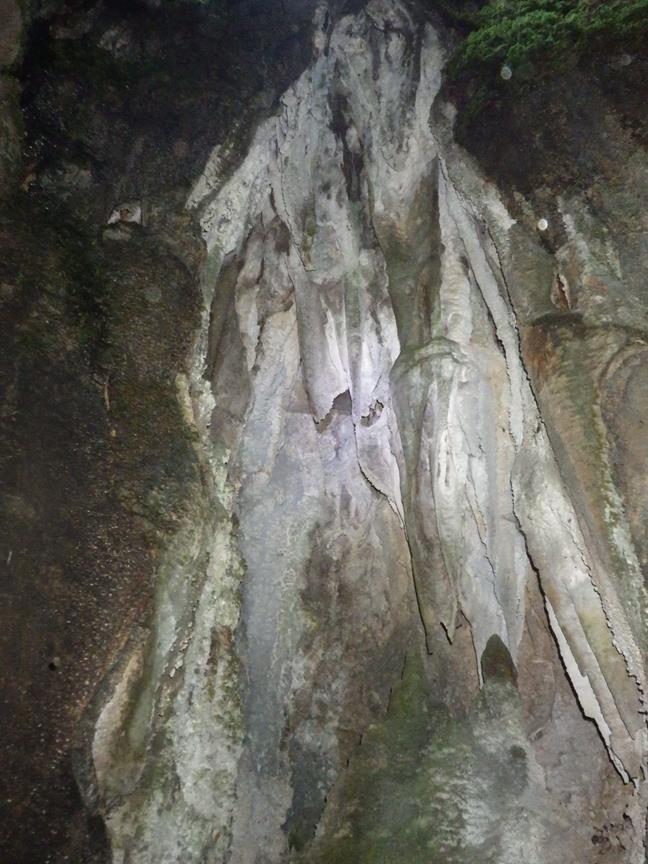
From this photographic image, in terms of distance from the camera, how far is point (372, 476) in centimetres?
621

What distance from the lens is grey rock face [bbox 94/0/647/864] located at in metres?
3.50

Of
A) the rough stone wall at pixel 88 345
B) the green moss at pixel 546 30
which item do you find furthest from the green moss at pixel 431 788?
the green moss at pixel 546 30

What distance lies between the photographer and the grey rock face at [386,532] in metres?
3.50

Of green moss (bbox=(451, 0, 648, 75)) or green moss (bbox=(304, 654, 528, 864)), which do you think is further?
green moss (bbox=(304, 654, 528, 864))

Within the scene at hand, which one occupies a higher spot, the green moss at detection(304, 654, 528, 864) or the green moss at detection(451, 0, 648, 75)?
the green moss at detection(451, 0, 648, 75)

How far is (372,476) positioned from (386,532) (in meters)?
0.68

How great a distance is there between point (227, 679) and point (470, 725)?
2.07 m

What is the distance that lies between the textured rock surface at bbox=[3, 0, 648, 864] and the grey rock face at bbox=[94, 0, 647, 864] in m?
0.02

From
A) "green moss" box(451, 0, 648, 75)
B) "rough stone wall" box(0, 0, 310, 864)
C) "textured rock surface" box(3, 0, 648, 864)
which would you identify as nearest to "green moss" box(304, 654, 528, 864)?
"textured rock surface" box(3, 0, 648, 864)

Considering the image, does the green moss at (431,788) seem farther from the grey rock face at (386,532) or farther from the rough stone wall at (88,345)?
the rough stone wall at (88,345)

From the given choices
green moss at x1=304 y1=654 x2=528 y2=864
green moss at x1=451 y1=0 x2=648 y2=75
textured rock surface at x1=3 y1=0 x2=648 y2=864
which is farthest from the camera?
green moss at x1=304 y1=654 x2=528 y2=864

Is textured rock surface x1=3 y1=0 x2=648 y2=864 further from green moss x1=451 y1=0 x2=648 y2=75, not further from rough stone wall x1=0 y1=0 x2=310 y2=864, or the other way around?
green moss x1=451 y1=0 x2=648 y2=75

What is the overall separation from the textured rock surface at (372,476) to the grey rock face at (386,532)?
23 mm

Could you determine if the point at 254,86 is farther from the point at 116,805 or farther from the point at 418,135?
the point at 116,805
